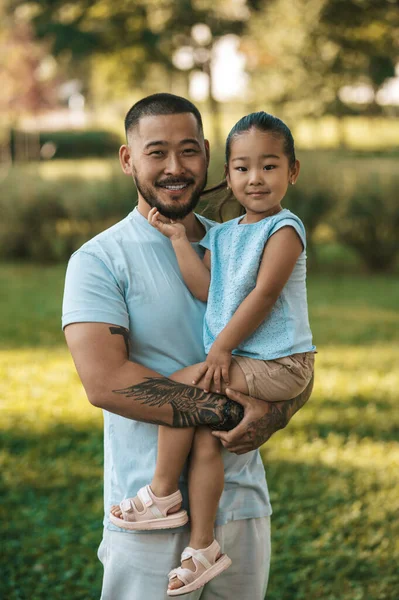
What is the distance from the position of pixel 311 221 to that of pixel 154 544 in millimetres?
13116

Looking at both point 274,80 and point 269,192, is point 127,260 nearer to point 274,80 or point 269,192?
point 269,192

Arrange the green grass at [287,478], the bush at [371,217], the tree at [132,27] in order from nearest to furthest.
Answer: the green grass at [287,478] < the bush at [371,217] < the tree at [132,27]

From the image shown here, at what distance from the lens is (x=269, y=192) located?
2.59 meters

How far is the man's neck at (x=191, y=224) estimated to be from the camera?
2.69 meters

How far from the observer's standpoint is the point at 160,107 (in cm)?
260

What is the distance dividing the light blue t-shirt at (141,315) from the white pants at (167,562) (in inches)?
2.4

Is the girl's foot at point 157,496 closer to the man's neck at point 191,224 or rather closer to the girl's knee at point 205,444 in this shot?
the girl's knee at point 205,444

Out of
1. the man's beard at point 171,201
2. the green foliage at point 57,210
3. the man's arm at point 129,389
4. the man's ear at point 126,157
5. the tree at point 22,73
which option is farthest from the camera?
the tree at point 22,73

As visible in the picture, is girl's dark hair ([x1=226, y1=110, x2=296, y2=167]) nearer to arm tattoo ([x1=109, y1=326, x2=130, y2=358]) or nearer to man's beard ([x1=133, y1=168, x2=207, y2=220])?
man's beard ([x1=133, y1=168, x2=207, y2=220])

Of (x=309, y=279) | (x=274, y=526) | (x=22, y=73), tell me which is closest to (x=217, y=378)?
(x=274, y=526)

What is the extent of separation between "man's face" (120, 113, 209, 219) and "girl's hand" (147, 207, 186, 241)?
36 millimetres

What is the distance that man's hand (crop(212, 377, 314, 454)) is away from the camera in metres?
2.44

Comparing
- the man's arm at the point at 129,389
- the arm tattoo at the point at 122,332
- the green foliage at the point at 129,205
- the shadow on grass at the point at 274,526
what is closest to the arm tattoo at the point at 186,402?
the man's arm at the point at 129,389

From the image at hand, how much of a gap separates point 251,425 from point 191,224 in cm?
70
